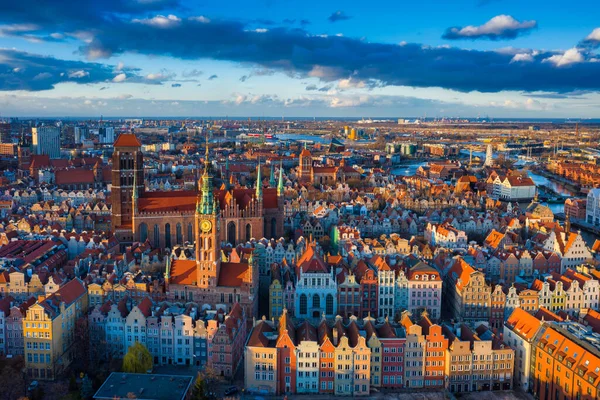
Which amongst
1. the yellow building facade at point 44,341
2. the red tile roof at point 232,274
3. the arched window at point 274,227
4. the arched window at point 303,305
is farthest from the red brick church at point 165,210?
the yellow building facade at point 44,341

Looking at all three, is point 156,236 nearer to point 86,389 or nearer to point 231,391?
point 86,389

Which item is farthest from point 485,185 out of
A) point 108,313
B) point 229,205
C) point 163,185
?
point 108,313

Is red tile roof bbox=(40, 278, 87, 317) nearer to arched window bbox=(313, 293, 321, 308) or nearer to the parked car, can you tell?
the parked car

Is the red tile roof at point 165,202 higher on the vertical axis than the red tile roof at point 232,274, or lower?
higher

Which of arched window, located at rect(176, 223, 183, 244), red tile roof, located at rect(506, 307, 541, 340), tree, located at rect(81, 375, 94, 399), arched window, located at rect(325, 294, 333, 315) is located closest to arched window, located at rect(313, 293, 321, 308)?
arched window, located at rect(325, 294, 333, 315)

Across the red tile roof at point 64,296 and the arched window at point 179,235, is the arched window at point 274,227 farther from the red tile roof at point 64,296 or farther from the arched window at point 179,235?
the red tile roof at point 64,296

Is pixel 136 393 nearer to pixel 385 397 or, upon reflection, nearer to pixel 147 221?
pixel 385 397
